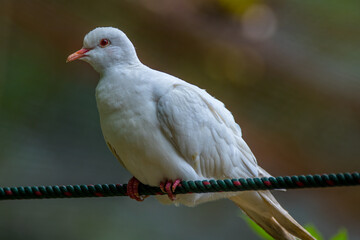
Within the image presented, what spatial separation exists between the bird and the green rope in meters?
0.20

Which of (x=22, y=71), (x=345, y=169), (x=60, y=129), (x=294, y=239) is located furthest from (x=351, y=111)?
(x=294, y=239)

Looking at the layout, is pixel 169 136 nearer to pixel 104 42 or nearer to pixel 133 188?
Answer: pixel 133 188

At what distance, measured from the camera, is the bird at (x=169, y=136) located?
10.4ft

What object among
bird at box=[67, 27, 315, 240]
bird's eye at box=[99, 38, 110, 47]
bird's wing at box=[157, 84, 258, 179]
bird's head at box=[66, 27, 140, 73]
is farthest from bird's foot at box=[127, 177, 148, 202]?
bird's eye at box=[99, 38, 110, 47]

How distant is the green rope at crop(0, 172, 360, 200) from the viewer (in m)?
1.97

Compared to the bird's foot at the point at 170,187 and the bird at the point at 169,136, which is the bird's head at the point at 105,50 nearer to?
the bird at the point at 169,136

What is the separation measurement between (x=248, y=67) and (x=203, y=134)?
6.37 meters

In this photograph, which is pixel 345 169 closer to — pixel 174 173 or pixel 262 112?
pixel 262 112

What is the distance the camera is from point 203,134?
331 centimetres

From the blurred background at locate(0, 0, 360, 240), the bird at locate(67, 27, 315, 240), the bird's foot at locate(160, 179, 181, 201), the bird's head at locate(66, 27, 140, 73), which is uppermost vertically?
the bird's head at locate(66, 27, 140, 73)

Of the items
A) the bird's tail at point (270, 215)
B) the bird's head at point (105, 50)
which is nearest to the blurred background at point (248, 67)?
the bird's head at point (105, 50)

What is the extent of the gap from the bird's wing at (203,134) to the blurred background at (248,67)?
16.9ft

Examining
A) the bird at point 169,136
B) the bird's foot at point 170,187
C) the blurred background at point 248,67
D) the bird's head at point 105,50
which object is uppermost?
the bird's head at point 105,50

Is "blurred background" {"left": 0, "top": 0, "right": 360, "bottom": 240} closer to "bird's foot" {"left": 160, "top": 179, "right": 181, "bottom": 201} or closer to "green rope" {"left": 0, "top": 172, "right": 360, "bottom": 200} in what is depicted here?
"bird's foot" {"left": 160, "top": 179, "right": 181, "bottom": 201}
